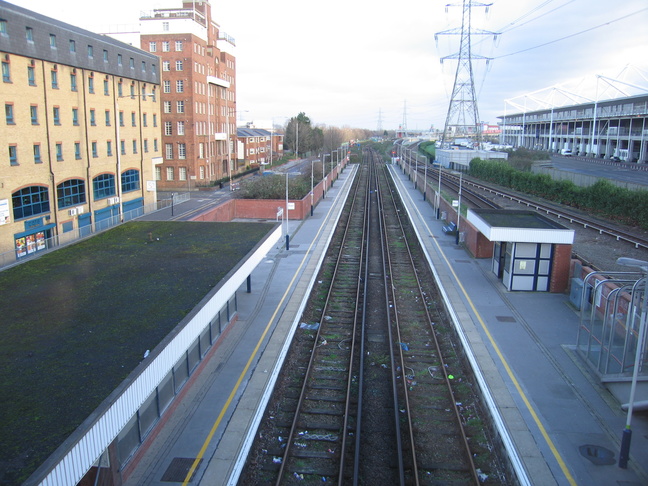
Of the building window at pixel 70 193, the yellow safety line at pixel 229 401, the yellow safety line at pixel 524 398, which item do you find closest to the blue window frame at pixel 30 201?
the building window at pixel 70 193

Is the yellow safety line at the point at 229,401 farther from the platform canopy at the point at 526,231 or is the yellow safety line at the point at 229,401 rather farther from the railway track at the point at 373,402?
the platform canopy at the point at 526,231

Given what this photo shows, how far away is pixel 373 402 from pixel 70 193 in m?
24.7

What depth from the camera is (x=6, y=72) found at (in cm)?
2492

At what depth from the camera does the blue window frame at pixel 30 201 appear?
25.9 meters

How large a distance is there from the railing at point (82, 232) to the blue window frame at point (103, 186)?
1.73 m

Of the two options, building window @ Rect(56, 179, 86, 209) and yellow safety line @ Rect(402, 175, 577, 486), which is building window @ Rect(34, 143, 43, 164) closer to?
building window @ Rect(56, 179, 86, 209)

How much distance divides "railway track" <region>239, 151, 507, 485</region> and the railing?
1026 cm

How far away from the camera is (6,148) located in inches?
971

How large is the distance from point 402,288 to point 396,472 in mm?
13069

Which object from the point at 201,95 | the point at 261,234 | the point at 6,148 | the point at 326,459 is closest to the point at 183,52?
the point at 201,95

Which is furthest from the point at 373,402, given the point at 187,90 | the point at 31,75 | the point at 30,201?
the point at 187,90

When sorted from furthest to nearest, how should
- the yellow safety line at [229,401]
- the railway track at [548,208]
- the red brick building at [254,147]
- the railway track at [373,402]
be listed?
1. the red brick building at [254,147]
2. the railway track at [548,208]
3. the railway track at [373,402]
4. the yellow safety line at [229,401]

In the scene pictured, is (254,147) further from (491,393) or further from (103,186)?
(491,393)

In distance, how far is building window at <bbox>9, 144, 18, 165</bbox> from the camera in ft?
82.9
